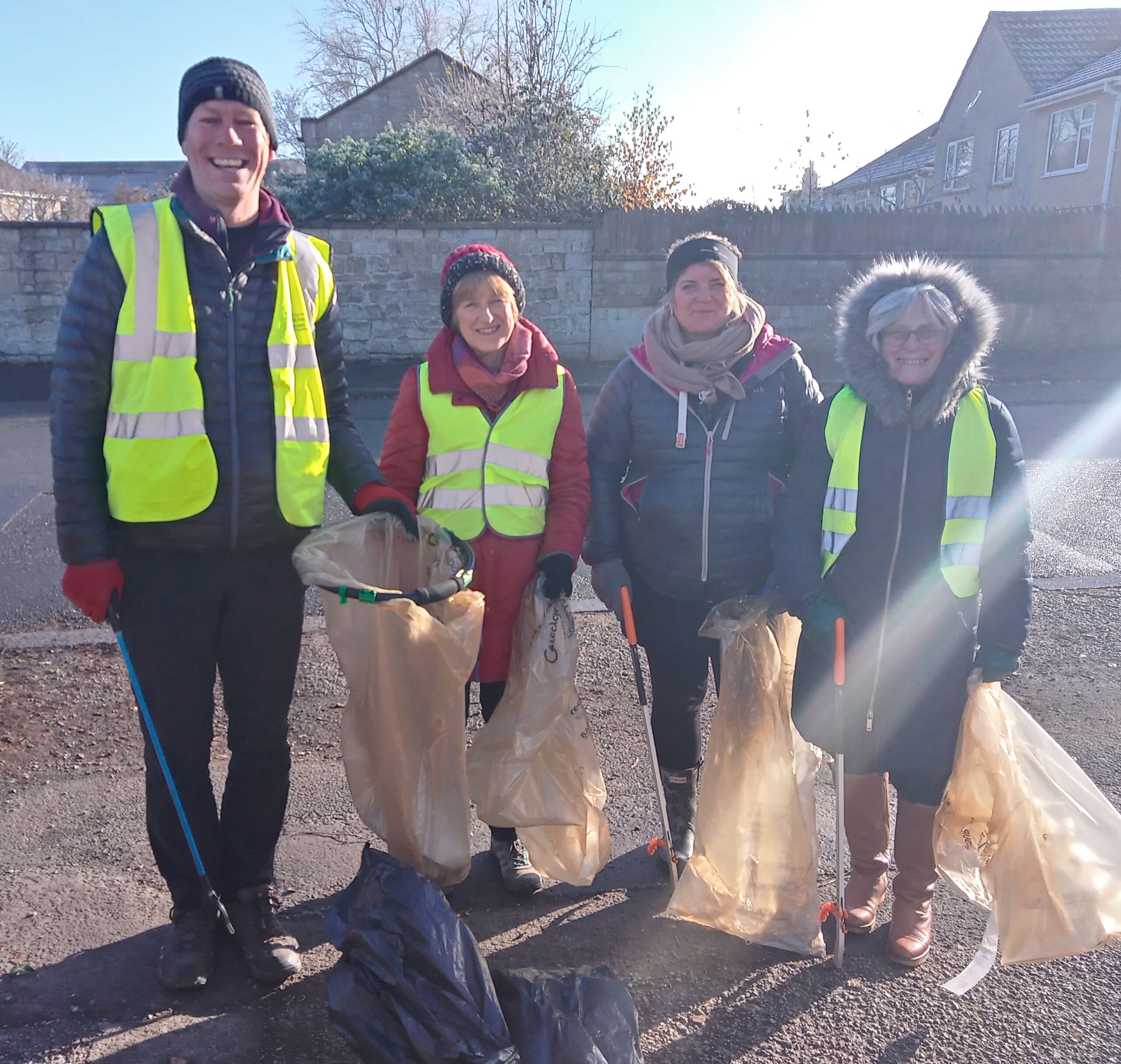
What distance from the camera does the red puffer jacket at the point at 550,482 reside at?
257 cm

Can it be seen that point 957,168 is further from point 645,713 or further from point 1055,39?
point 645,713

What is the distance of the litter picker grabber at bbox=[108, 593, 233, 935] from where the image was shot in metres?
2.20

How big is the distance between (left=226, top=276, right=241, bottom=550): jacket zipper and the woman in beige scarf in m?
1.03

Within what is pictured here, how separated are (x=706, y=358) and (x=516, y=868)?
1.60 meters

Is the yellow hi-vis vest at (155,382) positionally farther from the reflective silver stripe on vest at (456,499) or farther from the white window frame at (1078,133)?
the white window frame at (1078,133)

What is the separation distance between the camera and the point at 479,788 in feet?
8.39

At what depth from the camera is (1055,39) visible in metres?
24.9

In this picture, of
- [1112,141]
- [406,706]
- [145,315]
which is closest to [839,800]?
[406,706]

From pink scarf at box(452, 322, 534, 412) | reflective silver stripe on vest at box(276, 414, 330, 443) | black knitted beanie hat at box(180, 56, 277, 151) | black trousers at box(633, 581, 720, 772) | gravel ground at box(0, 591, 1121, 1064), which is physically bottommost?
gravel ground at box(0, 591, 1121, 1064)

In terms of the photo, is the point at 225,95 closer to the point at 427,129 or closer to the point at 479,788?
the point at 479,788

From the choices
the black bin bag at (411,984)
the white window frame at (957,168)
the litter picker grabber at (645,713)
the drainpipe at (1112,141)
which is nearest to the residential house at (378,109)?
the drainpipe at (1112,141)

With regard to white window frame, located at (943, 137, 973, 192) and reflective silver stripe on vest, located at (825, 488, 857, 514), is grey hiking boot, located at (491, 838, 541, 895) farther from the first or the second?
white window frame, located at (943, 137, 973, 192)

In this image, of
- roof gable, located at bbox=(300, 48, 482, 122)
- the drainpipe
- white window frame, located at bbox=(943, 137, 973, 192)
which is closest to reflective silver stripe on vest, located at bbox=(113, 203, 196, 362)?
roof gable, located at bbox=(300, 48, 482, 122)

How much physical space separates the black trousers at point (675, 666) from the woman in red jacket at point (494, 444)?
1.05 ft
